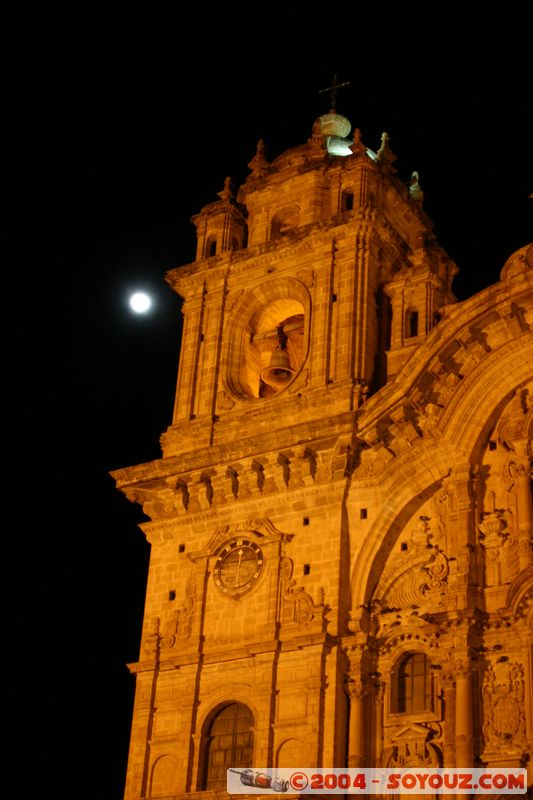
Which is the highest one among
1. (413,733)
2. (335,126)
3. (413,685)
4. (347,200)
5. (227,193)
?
(335,126)

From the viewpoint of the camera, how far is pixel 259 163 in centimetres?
3459

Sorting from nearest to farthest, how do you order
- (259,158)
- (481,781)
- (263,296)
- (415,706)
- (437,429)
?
(481,781) < (415,706) < (437,429) < (263,296) < (259,158)

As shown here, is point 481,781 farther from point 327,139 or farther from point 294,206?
point 327,139

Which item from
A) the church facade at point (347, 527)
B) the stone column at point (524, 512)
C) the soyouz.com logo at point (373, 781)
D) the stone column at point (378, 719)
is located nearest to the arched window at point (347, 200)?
the church facade at point (347, 527)

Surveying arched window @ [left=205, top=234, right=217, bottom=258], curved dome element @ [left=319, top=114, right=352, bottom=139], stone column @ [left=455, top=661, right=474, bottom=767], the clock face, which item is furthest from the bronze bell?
stone column @ [left=455, top=661, right=474, bottom=767]

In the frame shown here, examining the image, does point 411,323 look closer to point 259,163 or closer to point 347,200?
point 347,200

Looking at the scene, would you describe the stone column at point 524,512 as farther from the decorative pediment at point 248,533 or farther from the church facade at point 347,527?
the decorative pediment at point 248,533

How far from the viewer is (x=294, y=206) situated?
33250mm

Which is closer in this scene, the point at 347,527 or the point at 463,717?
the point at 463,717

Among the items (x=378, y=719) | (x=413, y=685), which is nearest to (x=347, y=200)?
(x=413, y=685)

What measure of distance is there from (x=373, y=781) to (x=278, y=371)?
10.2 m

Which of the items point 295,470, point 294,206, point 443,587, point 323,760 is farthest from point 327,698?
point 294,206

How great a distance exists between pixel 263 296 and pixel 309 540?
7.31 metres

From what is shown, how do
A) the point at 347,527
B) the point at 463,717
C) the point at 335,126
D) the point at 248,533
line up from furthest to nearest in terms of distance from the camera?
the point at 335,126
the point at 248,533
the point at 347,527
the point at 463,717
